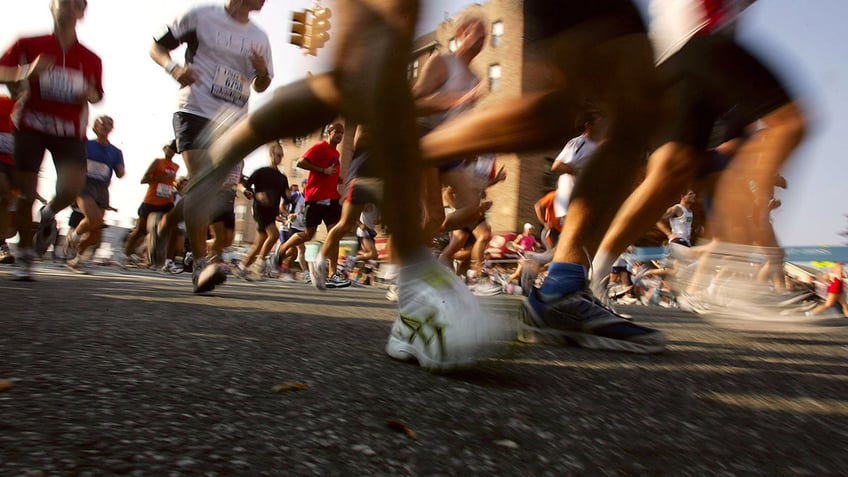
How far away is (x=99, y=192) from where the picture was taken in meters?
8.30

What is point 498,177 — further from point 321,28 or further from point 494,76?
point 494,76

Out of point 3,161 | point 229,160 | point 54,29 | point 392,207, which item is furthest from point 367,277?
point 392,207

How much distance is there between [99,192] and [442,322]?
8.31 m

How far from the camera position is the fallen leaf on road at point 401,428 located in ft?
3.26

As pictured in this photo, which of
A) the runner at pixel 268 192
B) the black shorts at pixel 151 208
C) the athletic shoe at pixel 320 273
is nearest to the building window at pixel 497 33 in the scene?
the runner at pixel 268 192

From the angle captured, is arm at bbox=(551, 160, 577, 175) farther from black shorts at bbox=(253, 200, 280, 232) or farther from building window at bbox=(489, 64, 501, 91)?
building window at bbox=(489, 64, 501, 91)

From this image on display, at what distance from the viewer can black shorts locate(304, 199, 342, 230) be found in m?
8.39

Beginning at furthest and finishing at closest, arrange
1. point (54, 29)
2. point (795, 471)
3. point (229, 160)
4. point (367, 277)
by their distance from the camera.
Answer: point (367, 277) → point (54, 29) → point (229, 160) → point (795, 471)

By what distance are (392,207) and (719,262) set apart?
1.73 metres

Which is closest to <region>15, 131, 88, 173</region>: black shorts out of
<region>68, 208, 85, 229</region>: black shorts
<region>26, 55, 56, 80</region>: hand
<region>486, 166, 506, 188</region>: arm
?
<region>26, 55, 56, 80</region>: hand

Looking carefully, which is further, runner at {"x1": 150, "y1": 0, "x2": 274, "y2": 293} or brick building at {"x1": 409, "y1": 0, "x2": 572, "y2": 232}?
brick building at {"x1": 409, "y1": 0, "x2": 572, "y2": 232}

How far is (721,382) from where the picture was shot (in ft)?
5.69

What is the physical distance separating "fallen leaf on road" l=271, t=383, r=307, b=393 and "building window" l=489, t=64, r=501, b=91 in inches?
1198

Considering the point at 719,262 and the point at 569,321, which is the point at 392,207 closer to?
the point at 569,321
